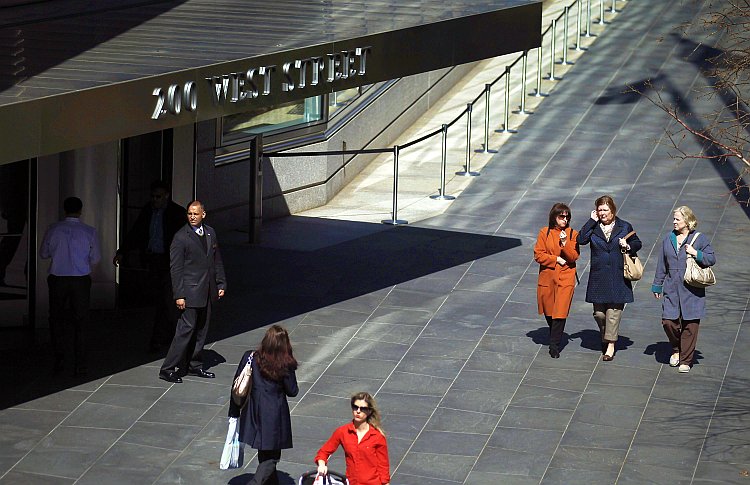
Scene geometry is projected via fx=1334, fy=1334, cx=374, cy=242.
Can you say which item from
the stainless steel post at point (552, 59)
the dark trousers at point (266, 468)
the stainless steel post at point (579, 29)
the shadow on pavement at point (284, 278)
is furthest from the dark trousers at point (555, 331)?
the stainless steel post at point (579, 29)

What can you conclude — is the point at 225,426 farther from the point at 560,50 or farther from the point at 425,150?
the point at 560,50

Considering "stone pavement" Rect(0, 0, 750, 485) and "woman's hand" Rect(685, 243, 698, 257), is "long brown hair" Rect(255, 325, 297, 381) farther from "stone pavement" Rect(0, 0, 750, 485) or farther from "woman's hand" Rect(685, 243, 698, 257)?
"woman's hand" Rect(685, 243, 698, 257)

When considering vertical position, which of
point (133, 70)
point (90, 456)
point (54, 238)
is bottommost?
point (90, 456)

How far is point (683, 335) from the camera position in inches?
481

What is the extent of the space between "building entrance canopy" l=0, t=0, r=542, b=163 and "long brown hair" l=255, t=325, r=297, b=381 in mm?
2562

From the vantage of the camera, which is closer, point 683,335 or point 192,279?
point 192,279

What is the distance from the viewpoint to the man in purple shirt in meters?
12.0

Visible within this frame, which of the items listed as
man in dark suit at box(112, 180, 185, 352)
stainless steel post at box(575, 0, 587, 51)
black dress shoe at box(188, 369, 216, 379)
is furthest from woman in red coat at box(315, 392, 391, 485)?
stainless steel post at box(575, 0, 587, 51)

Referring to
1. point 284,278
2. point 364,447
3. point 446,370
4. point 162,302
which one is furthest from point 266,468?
point 284,278

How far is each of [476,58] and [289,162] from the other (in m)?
4.37

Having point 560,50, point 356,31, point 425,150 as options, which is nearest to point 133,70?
point 356,31

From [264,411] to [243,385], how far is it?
0.83 feet

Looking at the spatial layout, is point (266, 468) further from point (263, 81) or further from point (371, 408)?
point (263, 81)

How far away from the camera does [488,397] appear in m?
11.8
